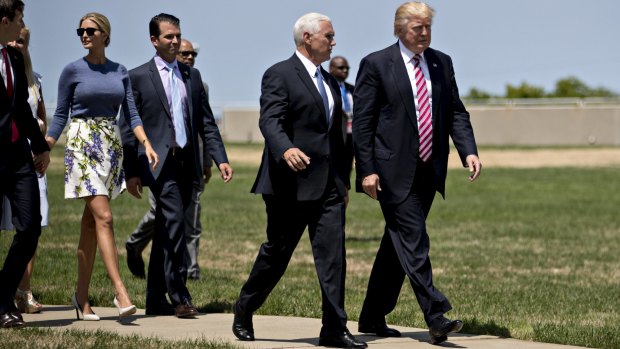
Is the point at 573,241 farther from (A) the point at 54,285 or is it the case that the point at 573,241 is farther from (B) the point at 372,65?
(B) the point at 372,65

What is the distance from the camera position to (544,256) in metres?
15.0

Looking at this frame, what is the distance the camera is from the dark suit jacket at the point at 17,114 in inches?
310

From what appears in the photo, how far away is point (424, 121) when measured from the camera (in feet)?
25.6

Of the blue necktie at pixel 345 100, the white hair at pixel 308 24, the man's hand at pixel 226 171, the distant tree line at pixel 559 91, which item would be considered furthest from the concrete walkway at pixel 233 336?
the distant tree line at pixel 559 91

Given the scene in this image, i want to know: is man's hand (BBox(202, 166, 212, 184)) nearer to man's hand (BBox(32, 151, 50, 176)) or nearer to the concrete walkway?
the concrete walkway

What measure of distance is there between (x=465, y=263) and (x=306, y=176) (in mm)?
6724

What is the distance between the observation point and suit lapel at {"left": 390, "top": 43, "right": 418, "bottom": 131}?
7738 mm

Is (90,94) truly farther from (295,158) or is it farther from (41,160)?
(295,158)

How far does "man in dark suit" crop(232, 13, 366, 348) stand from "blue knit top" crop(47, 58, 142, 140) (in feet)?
4.74

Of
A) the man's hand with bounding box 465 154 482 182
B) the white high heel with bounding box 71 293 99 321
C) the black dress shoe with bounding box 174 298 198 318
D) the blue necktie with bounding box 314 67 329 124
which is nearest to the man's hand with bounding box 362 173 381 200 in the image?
the blue necktie with bounding box 314 67 329 124

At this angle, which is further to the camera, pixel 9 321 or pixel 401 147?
pixel 9 321

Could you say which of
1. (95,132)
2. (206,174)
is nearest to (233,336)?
(95,132)

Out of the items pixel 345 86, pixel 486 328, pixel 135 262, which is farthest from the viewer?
pixel 345 86

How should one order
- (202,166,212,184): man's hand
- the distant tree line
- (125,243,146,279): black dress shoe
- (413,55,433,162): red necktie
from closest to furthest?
(413,55,433,162): red necktie < (202,166,212,184): man's hand < (125,243,146,279): black dress shoe < the distant tree line
